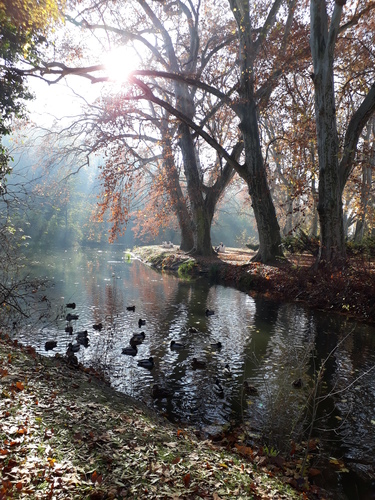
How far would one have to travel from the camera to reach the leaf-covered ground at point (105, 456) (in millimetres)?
2887

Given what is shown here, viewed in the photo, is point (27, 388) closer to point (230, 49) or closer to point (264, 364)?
point (264, 364)

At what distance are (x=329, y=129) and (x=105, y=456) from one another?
42.7 feet

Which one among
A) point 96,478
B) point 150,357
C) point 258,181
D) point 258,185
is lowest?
point 150,357

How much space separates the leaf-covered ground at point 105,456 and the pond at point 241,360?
74 centimetres

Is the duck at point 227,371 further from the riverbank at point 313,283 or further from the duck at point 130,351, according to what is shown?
the riverbank at point 313,283

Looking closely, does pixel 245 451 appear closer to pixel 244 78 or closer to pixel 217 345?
pixel 217 345

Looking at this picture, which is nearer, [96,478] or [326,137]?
[96,478]

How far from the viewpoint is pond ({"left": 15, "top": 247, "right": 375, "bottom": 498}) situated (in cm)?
505

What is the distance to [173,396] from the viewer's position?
6.03 metres

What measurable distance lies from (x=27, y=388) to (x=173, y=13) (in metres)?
22.4

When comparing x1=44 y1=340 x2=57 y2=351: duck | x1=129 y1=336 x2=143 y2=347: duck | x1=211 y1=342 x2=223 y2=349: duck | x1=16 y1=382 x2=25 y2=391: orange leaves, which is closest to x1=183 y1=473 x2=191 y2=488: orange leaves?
x1=16 y1=382 x2=25 y2=391: orange leaves

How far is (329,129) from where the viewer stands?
13094 mm

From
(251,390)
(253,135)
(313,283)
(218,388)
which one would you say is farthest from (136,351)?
(253,135)

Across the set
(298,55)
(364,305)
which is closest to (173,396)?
(364,305)
